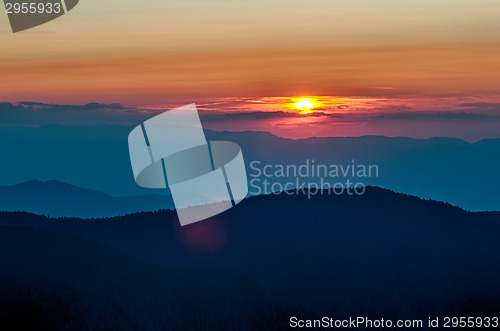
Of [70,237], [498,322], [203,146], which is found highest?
[203,146]

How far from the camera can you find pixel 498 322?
177 m

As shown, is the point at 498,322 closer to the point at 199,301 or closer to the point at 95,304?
the point at 199,301

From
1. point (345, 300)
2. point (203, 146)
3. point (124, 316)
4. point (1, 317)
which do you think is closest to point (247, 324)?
point (124, 316)

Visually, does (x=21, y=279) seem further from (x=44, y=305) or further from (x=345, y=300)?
(x=345, y=300)

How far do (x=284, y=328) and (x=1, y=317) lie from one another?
61339 mm

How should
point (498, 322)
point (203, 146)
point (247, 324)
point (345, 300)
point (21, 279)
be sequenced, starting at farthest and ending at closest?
point (345, 300), point (498, 322), point (247, 324), point (21, 279), point (203, 146)

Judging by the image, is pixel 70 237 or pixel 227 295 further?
pixel 70 237

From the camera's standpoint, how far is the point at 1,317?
443ft

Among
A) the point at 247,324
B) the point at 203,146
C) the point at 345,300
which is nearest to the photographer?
the point at 203,146

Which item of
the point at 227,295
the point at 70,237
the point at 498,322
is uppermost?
the point at 70,237

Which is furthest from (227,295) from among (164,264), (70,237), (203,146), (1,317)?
(203,146)

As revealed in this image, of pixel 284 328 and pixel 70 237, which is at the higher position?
pixel 70 237

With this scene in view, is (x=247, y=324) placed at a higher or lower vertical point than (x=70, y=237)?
lower

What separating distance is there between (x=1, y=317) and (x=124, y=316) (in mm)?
26768
